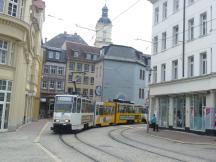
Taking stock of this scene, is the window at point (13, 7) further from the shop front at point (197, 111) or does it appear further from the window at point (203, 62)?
the shop front at point (197, 111)

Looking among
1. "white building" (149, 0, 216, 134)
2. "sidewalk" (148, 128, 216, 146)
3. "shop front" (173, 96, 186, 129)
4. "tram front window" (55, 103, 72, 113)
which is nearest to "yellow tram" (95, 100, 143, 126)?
"white building" (149, 0, 216, 134)

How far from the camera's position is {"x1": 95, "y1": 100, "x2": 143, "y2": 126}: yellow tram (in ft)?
131

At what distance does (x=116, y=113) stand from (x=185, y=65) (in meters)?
14.5

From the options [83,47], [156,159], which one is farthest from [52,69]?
[156,159]

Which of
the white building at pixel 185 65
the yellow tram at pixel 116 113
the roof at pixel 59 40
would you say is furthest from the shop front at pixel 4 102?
the roof at pixel 59 40

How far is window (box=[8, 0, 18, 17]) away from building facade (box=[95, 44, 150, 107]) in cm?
4091

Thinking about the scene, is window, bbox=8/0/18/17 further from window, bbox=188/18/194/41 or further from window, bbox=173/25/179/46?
window, bbox=173/25/179/46

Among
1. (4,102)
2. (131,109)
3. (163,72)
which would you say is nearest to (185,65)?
(163,72)

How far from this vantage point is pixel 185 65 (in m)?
33.9

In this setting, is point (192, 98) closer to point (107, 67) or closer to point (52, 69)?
point (107, 67)

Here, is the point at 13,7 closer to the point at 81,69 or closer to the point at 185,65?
the point at 185,65

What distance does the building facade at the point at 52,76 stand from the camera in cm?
7312

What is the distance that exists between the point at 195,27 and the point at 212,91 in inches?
255

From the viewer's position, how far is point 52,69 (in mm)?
75250
